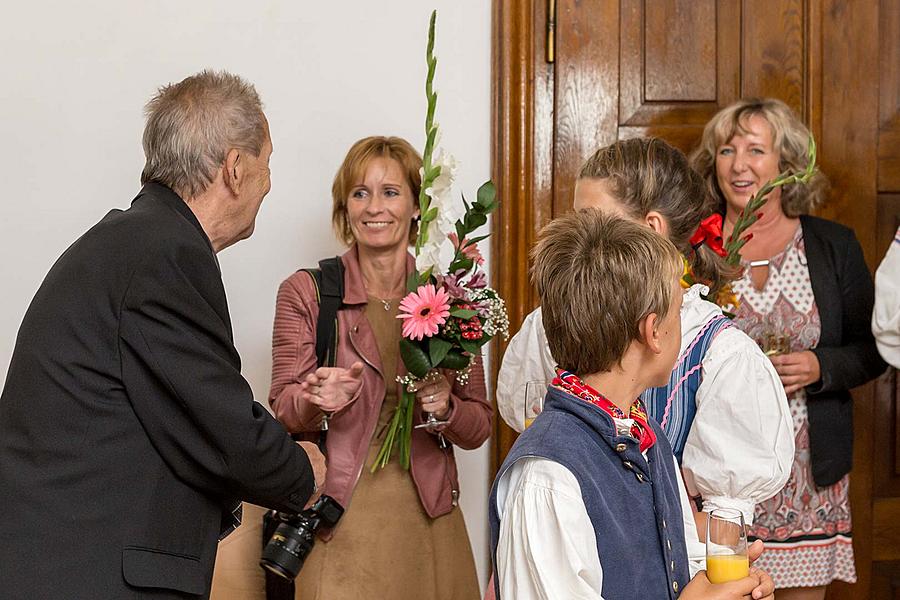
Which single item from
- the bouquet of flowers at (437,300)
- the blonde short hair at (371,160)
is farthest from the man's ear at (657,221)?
the blonde short hair at (371,160)

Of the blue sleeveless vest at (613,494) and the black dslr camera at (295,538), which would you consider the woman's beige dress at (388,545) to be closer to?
the black dslr camera at (295,538)

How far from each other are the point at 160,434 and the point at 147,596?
0.27 m

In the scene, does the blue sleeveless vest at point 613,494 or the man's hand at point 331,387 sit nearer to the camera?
the blue sleeveless vest at point 613,494

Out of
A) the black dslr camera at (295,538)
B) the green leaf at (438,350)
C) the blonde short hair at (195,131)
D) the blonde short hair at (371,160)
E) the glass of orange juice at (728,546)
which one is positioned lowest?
the black dslr camera at (295,538)

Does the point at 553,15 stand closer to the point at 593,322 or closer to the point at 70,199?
the point at 70,199

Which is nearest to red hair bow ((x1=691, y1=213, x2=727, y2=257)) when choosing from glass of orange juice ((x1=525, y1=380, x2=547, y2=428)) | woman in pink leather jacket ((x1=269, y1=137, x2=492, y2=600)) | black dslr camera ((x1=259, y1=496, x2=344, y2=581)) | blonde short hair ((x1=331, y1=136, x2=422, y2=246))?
glass of orange juice ((x1=525, y1=380, x2=547, y2=428))

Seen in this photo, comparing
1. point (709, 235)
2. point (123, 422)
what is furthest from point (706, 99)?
point (123, 422)

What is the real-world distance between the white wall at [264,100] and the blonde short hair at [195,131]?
122 centimetres

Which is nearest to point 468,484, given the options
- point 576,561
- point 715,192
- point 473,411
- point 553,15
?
point 473,411

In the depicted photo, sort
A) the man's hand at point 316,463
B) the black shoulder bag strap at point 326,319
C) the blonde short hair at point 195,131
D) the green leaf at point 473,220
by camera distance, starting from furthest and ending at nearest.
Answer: the black shoulder bag strap at point 326,319
the green leaf at point 473,220
the man's hand at point 316,463
the blonde short hair at point 195,131

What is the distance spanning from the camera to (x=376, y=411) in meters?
2.79

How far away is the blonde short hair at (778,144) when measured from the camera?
3098 millimetres

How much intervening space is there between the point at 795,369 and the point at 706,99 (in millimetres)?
1007

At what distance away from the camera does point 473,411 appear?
2842mm
